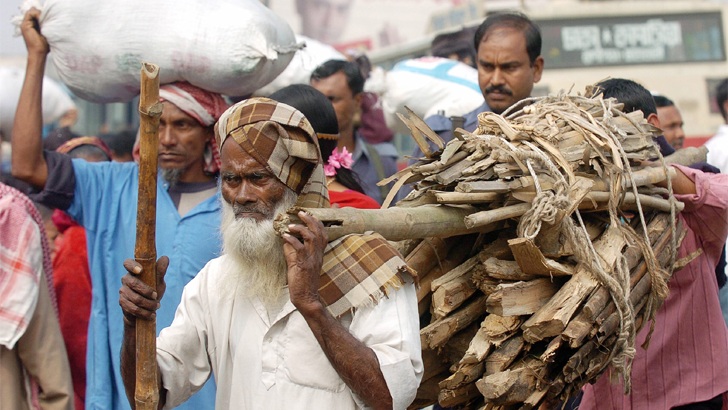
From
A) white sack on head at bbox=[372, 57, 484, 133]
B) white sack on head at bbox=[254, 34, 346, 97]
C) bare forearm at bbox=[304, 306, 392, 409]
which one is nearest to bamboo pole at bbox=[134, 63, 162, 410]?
bare forearm at bbox=[304, 306, 392, 409]

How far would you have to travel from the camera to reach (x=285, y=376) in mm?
2949

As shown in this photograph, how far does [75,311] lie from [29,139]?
1.37m

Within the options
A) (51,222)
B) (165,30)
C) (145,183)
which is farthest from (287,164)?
(51,222)

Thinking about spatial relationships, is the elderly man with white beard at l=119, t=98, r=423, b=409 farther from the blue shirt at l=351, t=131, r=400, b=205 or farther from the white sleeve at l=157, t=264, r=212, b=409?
the blue shirt at l=351, t=131, r=400, b=205

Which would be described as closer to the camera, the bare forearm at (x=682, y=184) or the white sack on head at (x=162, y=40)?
the bare forearm at (x=682, y=184)

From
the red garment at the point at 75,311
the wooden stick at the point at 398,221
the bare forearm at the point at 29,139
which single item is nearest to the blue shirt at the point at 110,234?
the bare forearm at the point at 29,139

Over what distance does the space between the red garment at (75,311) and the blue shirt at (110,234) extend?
0.85 metres

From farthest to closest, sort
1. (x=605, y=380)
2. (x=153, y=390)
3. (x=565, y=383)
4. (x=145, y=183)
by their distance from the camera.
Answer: (x=605, y=380) → (x=565, y=383) → (x=153, y=390) → (x=145, y=183)

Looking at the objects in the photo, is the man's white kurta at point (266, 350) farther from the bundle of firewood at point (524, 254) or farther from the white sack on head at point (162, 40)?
the white sack on head at point (162, 40)

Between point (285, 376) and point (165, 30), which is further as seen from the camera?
point (165, 30)

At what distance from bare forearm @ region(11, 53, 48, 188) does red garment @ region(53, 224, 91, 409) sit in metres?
1.16

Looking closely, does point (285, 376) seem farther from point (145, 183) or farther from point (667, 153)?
point (667, 153)

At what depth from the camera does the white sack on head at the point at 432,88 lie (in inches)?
238

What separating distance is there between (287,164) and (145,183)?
1.65 feet
